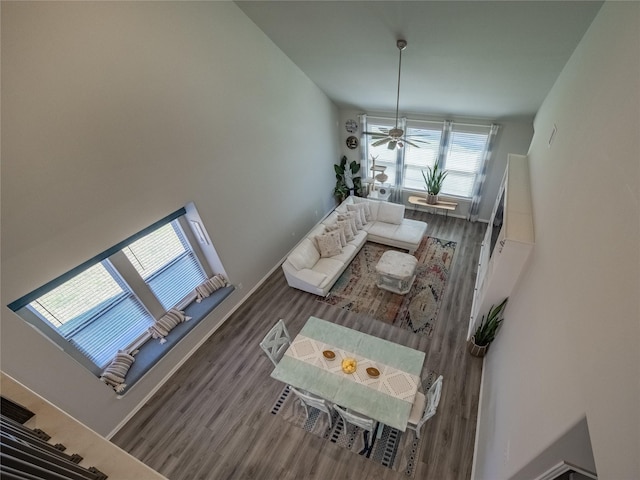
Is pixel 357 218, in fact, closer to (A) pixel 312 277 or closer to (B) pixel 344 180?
(B) pixel 344 180

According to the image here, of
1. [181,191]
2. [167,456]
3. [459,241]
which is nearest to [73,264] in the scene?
[181,191]

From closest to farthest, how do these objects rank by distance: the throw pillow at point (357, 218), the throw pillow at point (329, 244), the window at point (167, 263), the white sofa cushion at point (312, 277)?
the window at point (167, 263), the white sofa cushion at point (312, 277), the throw pillow at point (329, 244), the throw pillow at point (357, 218)

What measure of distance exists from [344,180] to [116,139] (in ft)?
19.2

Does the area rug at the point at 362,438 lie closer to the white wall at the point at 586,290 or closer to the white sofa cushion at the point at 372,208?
the white wall at the point at 586,290

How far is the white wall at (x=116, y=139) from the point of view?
237 centimetres

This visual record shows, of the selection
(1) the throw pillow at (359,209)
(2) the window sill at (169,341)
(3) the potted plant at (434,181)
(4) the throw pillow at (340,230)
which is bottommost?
(2) the window sill at (169,341)

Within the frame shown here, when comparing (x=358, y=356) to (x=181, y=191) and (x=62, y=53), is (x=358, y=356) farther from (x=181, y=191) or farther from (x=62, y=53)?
(x=62, y=53)

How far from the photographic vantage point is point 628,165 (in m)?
1.32

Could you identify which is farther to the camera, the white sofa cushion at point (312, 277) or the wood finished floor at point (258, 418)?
the white sofa cushion at point (312, 277)

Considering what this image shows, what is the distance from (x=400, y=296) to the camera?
5.19 meters

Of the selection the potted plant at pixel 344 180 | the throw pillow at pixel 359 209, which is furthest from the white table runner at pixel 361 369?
the potted plant at pixel 344 180

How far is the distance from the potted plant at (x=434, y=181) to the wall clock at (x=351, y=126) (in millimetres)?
2207

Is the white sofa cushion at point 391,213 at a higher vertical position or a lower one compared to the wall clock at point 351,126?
lower

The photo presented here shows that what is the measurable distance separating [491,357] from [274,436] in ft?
9.76
